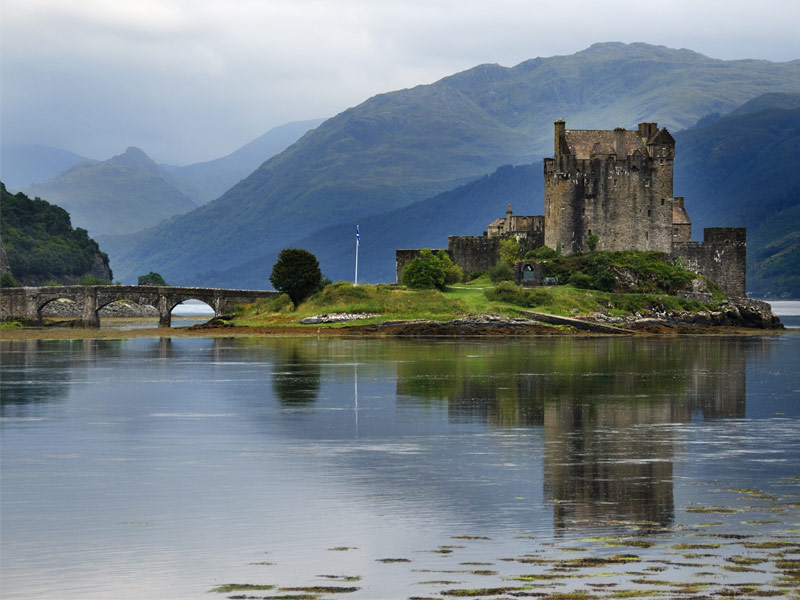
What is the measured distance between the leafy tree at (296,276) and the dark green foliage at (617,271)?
72.5ft

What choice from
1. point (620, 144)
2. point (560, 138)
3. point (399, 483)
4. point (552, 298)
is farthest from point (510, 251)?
point (399, 483)

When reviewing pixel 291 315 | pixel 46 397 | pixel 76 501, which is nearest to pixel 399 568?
pixel 76 501

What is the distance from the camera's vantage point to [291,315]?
4624 inches

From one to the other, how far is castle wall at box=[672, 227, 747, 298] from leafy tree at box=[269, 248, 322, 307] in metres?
35.4

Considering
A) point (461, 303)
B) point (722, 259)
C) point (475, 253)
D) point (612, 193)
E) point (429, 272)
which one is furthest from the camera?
point (475, 253)

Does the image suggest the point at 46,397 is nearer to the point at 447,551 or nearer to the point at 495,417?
the point at 495,417

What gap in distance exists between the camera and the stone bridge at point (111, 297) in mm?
133000

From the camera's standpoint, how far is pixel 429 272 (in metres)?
118

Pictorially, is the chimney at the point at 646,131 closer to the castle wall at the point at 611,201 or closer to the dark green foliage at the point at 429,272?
the castle wall at the point at 611,201

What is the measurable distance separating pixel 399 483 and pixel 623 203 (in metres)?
95.0

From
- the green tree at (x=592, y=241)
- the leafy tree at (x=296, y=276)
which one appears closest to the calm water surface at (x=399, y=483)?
the leafy tree at (x=296, y=276)

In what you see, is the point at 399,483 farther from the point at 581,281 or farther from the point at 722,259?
the point at 722,259

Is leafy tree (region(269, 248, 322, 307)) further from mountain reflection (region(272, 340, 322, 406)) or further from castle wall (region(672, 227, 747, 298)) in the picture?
castle wall (region(672, 227, 747, 298))

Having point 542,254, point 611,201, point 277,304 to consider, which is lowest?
point 277,304
